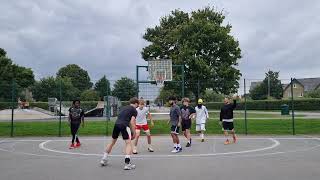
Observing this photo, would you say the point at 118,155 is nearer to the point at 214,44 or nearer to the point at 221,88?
the point at 221,88

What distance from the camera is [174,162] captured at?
39.0 feet

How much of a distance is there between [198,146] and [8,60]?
59.5 m

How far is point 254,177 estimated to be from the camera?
9250 mm

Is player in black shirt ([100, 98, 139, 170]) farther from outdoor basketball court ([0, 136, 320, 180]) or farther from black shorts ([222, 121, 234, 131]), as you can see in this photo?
black shorts ([222, 121, 234, 131])

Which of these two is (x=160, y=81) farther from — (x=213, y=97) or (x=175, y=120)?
(x=175, y=120)

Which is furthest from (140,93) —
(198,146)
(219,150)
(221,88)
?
(219,150)

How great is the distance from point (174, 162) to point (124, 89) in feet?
48.0

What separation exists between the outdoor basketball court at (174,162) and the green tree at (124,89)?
7866 millimetres

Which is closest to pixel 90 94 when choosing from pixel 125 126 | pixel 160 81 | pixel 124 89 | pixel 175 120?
pixel 124 89

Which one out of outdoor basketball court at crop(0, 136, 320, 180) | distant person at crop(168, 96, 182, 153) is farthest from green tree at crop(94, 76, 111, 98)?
distant person at crop(168, 96, 182, 153)

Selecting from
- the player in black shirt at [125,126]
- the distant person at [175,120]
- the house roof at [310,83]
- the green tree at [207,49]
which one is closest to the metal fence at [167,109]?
the green tree at [207,49]

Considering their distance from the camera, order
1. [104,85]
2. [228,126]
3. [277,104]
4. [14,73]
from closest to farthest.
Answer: [228,126]
[104,85]
[277,104]
[14,73]

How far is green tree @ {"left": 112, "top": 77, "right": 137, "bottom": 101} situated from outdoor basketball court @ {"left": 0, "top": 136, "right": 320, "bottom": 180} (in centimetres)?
787

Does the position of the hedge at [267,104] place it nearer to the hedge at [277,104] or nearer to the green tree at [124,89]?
the hedge at [277,104]
